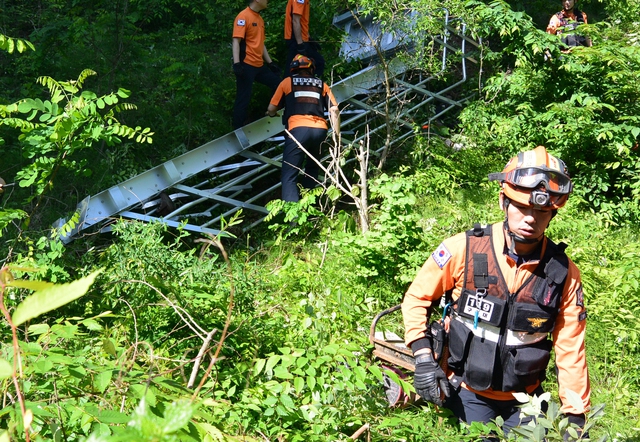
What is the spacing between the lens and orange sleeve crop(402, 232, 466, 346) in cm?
336

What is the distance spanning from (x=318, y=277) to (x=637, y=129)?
3.83 m

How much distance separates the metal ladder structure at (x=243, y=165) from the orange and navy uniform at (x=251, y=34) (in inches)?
34.8

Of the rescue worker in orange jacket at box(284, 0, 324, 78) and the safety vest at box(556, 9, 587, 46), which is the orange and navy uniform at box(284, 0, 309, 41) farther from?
the safety vest at box(556, 9, 587, 46)

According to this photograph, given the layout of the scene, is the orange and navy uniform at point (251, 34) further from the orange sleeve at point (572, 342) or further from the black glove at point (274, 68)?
the orange sleeve at point (572, 342)

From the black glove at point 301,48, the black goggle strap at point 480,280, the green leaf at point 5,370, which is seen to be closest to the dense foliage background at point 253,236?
the green leaf at point 5,370

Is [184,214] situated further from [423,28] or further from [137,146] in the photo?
[423,28]

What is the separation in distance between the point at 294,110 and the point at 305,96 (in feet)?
0.64

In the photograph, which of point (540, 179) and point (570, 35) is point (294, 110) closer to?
point (570, 35)

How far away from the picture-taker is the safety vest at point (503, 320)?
3.26m

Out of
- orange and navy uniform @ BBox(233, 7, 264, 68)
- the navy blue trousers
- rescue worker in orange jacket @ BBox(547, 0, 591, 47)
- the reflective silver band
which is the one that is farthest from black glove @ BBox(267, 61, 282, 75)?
rescue worker in orange jacket @ BBox(547, 0, 591, 47)

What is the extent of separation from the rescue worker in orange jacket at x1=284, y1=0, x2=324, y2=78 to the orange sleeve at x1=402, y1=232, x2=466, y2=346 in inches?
212

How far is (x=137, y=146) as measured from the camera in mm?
8117

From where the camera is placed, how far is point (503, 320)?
10.8 feet

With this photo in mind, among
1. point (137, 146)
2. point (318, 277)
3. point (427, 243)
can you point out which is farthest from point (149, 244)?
point (137, 146)
